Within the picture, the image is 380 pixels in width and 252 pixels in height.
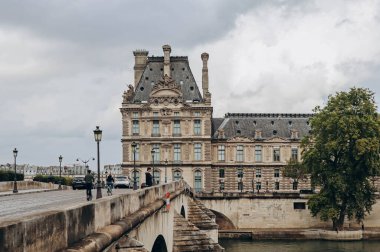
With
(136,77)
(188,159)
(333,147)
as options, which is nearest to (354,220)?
(333,147)

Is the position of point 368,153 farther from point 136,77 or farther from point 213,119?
point 136,77

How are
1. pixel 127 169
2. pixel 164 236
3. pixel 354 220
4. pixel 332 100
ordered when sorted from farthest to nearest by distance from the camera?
1. pixel 127 169
2. pixel 354 220
3. pixel 332 100
4. pixel 164 236

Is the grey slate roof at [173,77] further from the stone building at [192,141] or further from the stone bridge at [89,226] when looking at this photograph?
the stone bridge at [89,226]

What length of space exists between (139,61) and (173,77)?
28.0 feet

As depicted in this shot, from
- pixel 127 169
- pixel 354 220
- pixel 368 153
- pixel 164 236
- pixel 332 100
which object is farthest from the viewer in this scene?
pixel 127 169

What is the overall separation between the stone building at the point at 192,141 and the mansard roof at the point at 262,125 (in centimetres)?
18


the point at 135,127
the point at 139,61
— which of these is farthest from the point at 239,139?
the point at 139,61

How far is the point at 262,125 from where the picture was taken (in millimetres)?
99312

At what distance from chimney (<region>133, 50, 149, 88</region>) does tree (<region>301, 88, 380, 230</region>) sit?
38886 millimetres

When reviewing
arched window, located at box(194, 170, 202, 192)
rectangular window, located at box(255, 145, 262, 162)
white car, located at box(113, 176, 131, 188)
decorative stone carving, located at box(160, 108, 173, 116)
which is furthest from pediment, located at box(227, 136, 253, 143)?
white car, located at box(113, 176, 131, 188)

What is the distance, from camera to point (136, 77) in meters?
101

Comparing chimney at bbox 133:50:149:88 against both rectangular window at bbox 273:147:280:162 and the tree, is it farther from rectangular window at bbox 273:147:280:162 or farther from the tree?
the tree

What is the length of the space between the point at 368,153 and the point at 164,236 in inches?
1969

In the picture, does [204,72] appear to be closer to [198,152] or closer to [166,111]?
[166,111]
